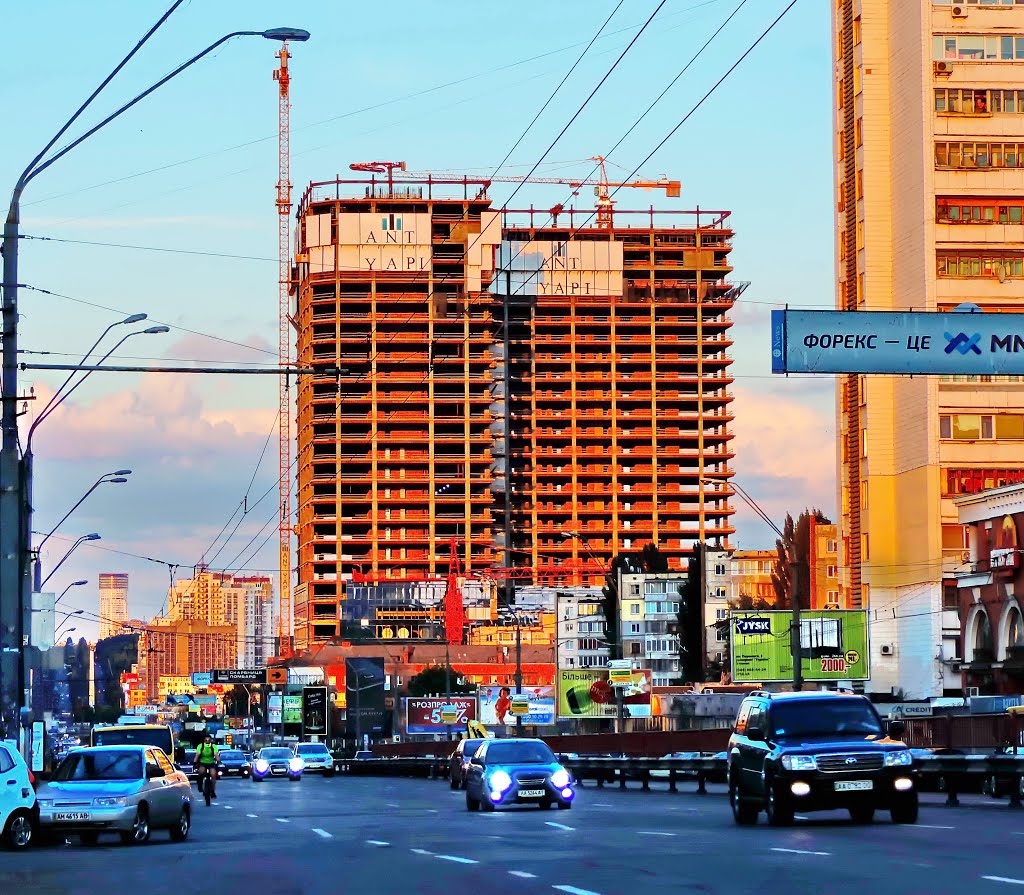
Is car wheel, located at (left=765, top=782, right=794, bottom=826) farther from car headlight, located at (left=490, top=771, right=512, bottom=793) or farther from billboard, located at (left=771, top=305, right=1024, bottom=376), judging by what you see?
car headlight, located at (left=490, top=771, right=512, bottom=793)

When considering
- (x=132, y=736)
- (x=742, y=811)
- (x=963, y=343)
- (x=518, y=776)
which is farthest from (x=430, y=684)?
(x=742, y=811)

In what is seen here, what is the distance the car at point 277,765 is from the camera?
80.9 m

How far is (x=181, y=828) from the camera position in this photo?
29.7 metres

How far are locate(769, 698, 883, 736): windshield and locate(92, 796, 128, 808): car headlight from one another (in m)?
8.93

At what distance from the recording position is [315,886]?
18.1 m

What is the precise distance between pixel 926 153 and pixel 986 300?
7.59 metres

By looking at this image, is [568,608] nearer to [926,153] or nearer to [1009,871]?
[926,153]

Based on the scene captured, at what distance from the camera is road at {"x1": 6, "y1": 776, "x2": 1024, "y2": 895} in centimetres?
Result: 1728

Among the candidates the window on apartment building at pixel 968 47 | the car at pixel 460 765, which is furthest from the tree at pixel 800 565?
the car at pixel 460 765

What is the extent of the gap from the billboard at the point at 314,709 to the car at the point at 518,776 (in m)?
98.6

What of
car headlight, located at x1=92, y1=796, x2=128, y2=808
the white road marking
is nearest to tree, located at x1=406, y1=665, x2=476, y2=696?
car headlight, located at x1=92, y1=796, x2=128, y2=808

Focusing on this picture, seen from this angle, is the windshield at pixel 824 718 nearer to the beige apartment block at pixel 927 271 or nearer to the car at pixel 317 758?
the car at pixel 317 758

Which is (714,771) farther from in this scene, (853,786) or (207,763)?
(853,786)

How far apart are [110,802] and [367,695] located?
120653 millimetres
